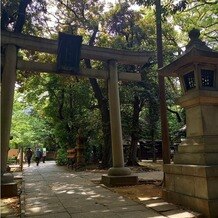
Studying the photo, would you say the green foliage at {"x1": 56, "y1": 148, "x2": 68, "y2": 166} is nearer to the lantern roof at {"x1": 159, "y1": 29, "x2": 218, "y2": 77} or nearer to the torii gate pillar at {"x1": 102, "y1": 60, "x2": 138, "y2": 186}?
the torii gate pillar at {"x1": 102, "y1": 60, "x2": 138, "y2": 186}

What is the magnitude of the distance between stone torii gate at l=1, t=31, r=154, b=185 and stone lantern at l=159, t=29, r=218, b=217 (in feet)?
11.7

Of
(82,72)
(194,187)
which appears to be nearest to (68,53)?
(82,72)

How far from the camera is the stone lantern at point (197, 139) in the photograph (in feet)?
19.5

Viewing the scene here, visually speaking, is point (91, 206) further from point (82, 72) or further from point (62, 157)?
point (62, 157)

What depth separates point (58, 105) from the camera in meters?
26.3

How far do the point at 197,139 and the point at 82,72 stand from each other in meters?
5.74

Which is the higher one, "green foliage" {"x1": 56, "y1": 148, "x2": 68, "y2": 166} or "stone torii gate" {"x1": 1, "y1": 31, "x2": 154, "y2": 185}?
"stone torii gate" {"x1": 1, "y1": 31, "x2": 154, "y2": 185}

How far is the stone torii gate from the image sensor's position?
9.10 metres

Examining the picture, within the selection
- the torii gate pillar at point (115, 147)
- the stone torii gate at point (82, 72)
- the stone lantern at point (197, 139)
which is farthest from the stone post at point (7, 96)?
the stone lantern at point (197, 139)

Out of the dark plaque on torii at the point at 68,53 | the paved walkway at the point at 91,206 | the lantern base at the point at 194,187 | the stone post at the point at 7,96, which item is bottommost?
the paved walkway at the point at 91,206

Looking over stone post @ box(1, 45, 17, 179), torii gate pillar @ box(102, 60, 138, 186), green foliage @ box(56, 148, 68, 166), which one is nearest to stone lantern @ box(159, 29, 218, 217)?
torii gate pillar @ box(102, 60, 138, 186)

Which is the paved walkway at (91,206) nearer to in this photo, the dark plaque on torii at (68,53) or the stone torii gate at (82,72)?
the stone torii gate at (82,72)

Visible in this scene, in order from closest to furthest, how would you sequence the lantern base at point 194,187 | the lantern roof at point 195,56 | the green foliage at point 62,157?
1. the lantern base at point 194,187
2. the lantern roof at point 195,56
3. the green foliage at point 62,157

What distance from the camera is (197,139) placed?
6.70 metres
